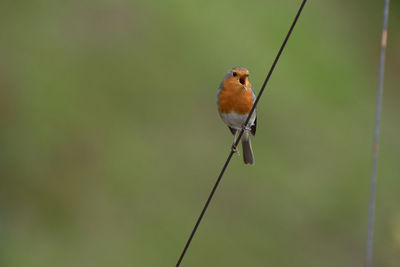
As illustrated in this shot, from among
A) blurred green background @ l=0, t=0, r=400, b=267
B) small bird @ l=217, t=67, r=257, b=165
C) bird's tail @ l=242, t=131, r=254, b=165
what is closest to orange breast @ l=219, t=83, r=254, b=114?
small bird @ l=217, t=67, r=257, b=165

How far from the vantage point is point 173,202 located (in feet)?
35.7

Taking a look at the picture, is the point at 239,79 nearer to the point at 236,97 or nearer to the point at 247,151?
the point at 236,97

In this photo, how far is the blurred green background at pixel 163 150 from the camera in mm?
10383

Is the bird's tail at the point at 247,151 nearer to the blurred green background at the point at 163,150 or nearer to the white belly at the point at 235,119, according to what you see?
the white belly at the point at 235,119

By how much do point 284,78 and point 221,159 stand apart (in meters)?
3.72

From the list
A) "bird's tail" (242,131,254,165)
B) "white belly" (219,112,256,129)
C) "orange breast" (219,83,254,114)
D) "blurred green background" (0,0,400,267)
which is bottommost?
"blurred green background" (0,0,400,267)

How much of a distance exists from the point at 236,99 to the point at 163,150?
6.52 metres

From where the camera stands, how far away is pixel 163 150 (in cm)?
1154

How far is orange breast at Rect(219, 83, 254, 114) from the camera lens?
5113mm

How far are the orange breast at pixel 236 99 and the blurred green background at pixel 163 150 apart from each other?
18.0ft

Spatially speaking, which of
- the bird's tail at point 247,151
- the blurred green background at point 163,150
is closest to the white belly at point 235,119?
the bird's tail at point 247,151

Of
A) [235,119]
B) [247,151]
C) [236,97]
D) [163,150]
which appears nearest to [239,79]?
[236,97]

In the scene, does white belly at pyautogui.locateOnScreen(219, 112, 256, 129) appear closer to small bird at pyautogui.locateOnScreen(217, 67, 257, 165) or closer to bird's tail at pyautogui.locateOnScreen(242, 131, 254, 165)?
small bird at pyautogui.locateOnScreen(217, 67, 257, 165)

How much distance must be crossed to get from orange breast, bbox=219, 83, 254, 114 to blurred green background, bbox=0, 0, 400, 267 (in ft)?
18.0
